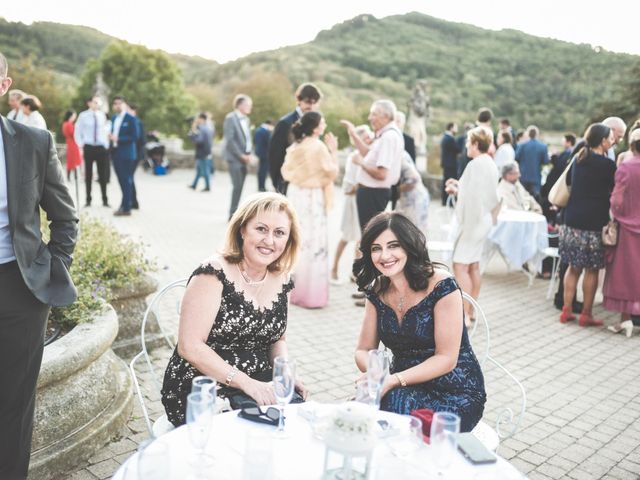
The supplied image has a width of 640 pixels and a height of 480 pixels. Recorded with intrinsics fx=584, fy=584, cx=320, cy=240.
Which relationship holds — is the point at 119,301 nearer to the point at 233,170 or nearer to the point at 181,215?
the point at 233,170

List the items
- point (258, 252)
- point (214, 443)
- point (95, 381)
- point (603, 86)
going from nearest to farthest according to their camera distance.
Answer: point (214, 443), point (258, 252), point (95, 381), point (603, 86)

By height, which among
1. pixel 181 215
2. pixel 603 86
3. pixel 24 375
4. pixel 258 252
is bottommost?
pixel 181 215

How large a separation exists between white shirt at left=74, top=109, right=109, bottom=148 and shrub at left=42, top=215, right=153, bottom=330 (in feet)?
18.4

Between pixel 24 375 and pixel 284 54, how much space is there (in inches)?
2477

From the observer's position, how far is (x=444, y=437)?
156cm

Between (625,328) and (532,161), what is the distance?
15.6ft

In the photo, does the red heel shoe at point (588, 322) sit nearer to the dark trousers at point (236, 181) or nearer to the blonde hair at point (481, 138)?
the blonde hair at point (481, 138)

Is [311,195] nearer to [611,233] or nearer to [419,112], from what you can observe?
[611,233]

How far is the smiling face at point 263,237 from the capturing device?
258cm

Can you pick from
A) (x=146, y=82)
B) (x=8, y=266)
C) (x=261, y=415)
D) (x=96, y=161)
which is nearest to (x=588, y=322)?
(x=261, y=415)

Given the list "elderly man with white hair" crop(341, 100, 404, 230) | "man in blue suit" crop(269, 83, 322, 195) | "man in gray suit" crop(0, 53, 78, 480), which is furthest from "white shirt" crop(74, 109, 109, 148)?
"man in gray suit" crop(0, 53, 78, 480)

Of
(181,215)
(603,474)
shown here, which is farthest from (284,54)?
(603,474)

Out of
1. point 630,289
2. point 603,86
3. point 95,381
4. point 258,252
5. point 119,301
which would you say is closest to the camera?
point 258,252

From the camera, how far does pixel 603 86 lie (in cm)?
4312
